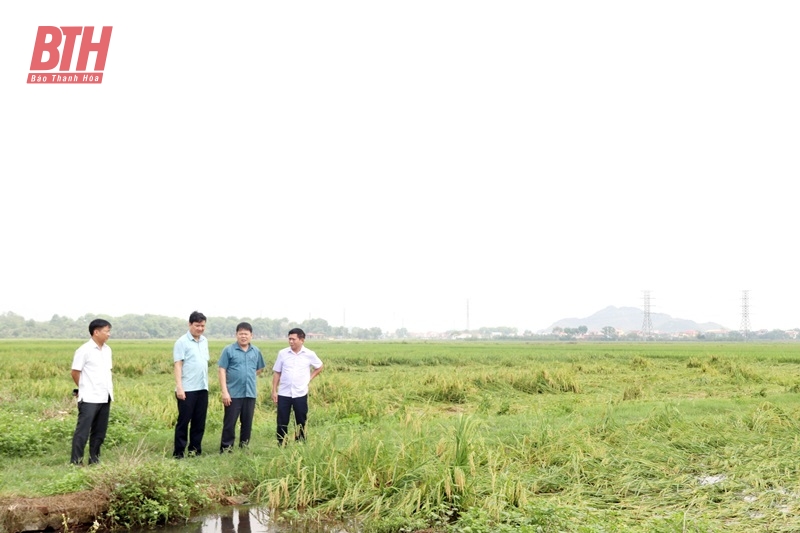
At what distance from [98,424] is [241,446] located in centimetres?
179

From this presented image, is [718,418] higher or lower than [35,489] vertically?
higher

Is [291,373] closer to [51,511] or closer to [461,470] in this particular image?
[461,470]

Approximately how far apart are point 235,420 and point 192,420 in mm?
539

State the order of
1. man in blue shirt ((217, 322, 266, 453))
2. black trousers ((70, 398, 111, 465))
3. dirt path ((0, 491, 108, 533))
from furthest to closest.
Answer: man in blue shirt ((217, 322, 266, 453)), black trousers ((70, 398, 111, 465)), dirt path ((0, 491, 108, 533))

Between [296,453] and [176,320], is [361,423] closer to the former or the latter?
[296,453]

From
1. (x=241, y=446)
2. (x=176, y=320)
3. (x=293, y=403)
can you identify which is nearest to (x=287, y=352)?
(x=293, y=403)

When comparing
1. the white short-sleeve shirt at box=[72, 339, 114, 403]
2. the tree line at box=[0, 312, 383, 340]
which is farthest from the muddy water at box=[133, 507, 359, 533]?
the tree line at box=[0, 312, 383, 340]

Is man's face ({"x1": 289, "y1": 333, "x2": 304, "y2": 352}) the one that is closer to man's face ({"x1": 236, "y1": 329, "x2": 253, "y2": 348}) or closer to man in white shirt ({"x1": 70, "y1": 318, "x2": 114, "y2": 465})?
man's face ({"x1": 236, "y1": 329, "x2": 253, "y2": 348})

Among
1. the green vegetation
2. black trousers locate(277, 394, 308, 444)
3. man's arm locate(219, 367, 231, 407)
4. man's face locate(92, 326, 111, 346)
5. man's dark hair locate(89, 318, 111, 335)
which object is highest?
man's dark hair locate(89, 318, 111, 335)

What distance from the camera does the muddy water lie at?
20.3 ft

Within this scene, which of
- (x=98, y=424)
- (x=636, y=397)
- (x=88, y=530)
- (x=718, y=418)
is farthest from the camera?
(x=636, y=397)

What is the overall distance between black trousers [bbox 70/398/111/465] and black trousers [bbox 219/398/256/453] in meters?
1.44

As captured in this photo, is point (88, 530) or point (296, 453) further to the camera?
point (296, 453)

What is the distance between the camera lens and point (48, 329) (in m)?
138
